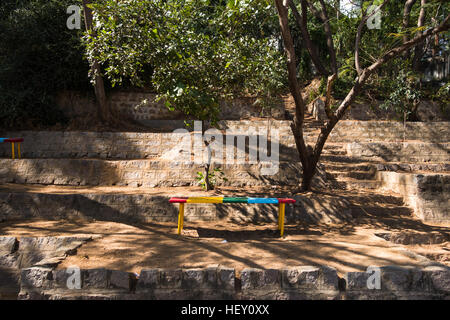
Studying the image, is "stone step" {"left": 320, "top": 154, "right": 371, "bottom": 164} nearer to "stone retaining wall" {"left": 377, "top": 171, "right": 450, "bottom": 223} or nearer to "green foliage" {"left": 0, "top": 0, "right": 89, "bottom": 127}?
"stone retaining wall" {"left": 377, "top": 171, "right": 450, "bottom": 223}

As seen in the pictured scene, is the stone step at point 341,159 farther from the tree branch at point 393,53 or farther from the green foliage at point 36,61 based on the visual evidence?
the green foliage at point 36,61

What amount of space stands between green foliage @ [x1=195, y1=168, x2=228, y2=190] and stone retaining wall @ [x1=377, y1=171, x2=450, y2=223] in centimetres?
369

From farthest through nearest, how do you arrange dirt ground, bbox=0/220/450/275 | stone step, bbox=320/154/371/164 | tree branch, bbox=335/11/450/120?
stone step, bbox=320/154/371/164 < tree branch, bbox=335/11/450/120 < dirt ground, bbox=0/220/450/275

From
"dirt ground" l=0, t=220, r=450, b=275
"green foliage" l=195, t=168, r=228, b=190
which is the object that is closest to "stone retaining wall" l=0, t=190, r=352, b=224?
"dirt ground" l=0, t=220, r=450, b=275

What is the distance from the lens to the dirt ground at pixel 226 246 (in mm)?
3615

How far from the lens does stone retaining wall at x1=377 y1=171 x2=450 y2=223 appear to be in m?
6.07

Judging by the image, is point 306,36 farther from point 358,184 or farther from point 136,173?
point 136,173

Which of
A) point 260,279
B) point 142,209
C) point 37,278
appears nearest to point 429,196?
point 260,279

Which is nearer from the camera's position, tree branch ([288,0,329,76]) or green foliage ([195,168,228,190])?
green foliage ([195,168,228,190])

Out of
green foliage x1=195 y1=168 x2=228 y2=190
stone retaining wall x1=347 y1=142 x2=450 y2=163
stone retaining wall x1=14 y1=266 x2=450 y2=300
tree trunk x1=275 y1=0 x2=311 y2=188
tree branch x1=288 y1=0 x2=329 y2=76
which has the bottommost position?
stone retaining wall x1=14 y1=266 x2=450 y2=300

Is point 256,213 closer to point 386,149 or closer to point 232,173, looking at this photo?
point 232,173

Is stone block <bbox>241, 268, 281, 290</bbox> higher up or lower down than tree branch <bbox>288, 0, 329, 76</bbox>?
lower down

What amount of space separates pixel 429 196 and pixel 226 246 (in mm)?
4425

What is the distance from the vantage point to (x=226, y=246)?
13.8 ft
